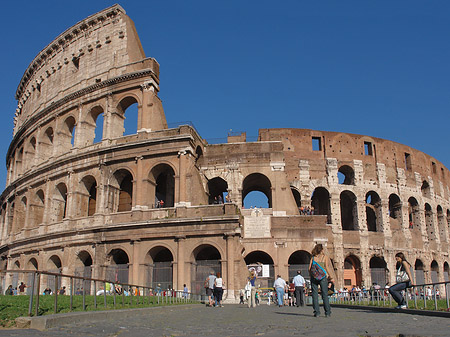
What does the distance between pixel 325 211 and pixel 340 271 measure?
17.4ft

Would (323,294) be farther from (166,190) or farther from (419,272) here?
(419,272)

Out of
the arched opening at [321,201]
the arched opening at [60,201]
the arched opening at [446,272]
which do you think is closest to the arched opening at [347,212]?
the arched opening at [321,201]

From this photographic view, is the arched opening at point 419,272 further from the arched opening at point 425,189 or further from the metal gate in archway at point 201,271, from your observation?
the metal gate in archway at point 201,271

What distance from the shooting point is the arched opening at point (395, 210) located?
3155cm

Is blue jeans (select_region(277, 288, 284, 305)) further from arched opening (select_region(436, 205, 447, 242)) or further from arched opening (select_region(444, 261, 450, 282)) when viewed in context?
arched opening (select_region(436, 205, 447, 242))

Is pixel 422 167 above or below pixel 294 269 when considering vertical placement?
above

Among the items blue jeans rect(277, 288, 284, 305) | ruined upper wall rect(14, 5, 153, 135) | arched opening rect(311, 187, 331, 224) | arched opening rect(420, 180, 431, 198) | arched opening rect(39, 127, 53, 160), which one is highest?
ruined upper wall rect(14, 5, 153, 135)

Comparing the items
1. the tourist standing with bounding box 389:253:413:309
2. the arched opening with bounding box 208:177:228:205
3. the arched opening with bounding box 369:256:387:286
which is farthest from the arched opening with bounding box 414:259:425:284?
the tourist standing with bounding box 389:253:413:309

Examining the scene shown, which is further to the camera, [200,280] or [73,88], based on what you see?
[73,88]

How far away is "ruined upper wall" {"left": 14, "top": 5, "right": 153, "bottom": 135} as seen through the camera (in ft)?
85.9

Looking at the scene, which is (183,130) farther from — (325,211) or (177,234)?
(325,211)

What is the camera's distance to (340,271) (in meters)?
27.6

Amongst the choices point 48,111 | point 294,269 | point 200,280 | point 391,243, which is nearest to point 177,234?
point 200,280

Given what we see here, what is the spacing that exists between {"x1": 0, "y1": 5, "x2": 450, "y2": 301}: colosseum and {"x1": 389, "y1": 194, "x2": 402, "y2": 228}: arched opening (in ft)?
0.42
